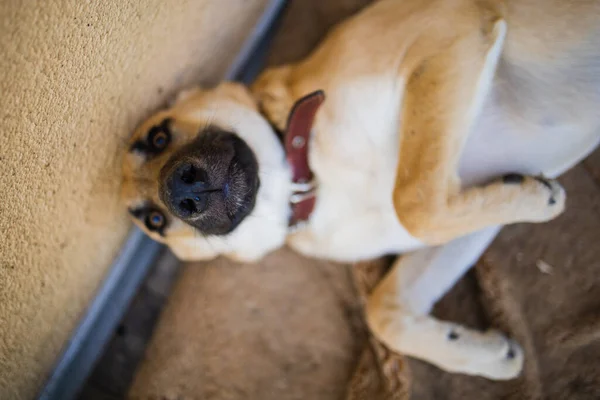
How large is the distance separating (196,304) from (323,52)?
129cm

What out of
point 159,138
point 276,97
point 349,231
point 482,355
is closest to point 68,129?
point 159,138

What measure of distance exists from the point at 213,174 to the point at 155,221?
1.43 ft

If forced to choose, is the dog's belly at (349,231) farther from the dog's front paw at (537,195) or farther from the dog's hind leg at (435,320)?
the dog's front paw at (537,195)

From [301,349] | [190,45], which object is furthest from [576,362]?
[190,45]

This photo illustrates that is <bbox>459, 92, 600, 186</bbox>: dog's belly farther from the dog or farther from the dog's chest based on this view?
the dog's chest

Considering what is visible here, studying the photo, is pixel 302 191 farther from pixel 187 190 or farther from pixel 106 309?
pixel 106 309

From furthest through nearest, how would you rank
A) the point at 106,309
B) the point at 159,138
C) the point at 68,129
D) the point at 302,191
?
the point at 106,309, the point at 302,191, the point at 159,138, the point at 68,129

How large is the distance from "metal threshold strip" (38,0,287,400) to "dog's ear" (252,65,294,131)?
548 millimetres

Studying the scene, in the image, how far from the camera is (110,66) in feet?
4.73

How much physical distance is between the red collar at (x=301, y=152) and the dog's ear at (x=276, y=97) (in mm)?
90

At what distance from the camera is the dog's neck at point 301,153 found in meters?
1.69

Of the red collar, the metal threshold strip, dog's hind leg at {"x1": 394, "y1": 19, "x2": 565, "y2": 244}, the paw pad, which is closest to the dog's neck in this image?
the red collar

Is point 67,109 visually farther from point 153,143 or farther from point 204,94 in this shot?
point 204,94

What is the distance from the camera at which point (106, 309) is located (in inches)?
85.2
